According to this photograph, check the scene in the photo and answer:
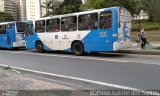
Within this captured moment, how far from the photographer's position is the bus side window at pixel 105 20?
1787 centimetres

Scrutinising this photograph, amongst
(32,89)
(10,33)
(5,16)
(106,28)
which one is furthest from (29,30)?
(5,16)

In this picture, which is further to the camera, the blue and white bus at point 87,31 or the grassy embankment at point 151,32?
the grassy embankment at point 151,32

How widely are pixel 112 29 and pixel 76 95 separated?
11.2m

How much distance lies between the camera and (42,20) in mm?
23109

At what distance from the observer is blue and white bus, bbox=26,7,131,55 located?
17.8 meters

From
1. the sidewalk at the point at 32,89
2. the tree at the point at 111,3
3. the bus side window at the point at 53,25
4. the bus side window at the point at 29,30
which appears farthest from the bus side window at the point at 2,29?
the sidewalk at the point at 32,89

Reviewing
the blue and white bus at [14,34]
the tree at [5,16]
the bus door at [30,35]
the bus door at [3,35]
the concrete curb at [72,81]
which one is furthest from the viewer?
the tree at [5,16]

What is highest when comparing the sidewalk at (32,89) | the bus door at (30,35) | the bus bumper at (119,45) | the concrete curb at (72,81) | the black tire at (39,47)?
the bus door at (30,35)

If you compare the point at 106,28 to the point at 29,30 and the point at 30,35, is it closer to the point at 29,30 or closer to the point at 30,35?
the point at 30,35

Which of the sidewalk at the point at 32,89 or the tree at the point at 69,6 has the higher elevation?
the tree at the point at 69,6

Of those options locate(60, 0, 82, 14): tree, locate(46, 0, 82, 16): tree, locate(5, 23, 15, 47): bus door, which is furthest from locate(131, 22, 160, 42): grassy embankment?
locate(5, 23, 15, 47): bus door

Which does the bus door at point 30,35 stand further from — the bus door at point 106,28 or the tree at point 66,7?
the tree at point 66,7

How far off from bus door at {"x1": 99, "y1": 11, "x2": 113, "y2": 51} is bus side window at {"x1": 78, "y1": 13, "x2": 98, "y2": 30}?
0.49m

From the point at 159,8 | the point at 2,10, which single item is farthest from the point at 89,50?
the point at 2,10
